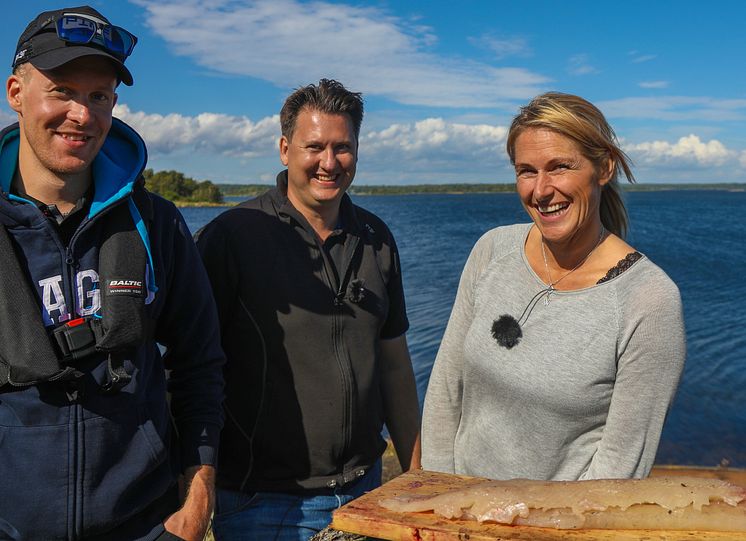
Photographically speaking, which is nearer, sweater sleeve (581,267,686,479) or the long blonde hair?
sweater sleeve (581,267,686,479)

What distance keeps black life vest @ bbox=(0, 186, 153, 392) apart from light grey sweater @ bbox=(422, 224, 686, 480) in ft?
5.49

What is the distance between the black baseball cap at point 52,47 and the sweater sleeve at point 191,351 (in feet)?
2.55

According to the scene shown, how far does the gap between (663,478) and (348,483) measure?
2.13 metres

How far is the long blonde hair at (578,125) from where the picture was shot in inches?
124

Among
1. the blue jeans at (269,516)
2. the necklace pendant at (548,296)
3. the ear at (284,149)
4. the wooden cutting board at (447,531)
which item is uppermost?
the ear at (284,149)

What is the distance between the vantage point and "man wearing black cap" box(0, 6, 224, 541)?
2.82 metres

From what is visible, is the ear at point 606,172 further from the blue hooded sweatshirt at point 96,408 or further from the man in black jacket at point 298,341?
the blue hooded sweatshirt at point 96,408

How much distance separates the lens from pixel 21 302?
110 inches

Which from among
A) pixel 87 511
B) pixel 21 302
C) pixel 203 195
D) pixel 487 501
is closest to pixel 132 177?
pixel 21 302

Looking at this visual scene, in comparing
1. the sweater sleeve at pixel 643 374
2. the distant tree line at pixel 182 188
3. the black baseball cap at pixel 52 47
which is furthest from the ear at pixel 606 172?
the distant tree line at pixel 182 188

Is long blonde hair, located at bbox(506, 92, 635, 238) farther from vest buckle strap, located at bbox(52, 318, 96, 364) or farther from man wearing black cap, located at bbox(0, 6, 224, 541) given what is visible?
vest buckle strap, located at bbox(52, 318, 96, 364)

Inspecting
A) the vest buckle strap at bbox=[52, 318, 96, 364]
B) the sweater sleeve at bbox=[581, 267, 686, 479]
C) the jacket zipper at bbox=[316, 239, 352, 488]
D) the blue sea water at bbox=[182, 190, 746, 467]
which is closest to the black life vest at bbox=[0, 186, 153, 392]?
the vest buckle strap at bbox=[52, 318, 96, 364]

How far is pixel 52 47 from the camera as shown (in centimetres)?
296

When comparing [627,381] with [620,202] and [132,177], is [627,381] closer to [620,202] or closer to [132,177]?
[620,202]
